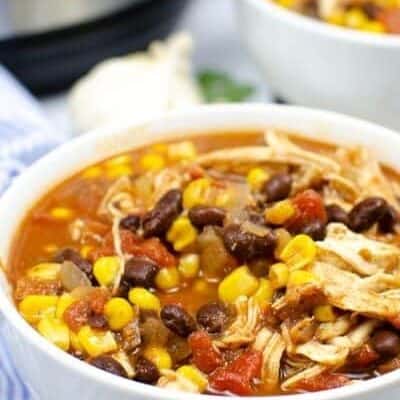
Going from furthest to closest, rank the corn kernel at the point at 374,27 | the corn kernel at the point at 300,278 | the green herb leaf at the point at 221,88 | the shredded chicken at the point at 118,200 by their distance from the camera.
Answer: the green herb leaf at the point at 221,88
the corn kernel at the point at 374,27
the shredded chicken at the point at 118,200
the corn kernel at the point at 300,278

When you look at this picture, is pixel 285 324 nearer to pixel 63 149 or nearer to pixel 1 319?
pixel 1 319

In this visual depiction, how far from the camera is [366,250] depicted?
2291 millimetres

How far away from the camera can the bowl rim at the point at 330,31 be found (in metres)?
3.29

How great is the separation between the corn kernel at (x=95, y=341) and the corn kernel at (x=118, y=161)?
30.3 inches

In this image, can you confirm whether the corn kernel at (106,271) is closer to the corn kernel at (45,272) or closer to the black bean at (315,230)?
the corn kernel at (45,272)

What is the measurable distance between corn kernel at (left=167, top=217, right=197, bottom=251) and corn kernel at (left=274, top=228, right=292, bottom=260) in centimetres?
21

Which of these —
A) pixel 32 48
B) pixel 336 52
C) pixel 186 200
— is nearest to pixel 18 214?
pixel 186 200

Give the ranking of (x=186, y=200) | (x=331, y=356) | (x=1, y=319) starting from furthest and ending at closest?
(x=186, y=200)
(x=1, y=319)
(x=331, y=356)

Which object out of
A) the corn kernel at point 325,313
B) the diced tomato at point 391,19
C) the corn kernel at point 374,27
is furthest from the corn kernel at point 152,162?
the diced tomato at point 391,19

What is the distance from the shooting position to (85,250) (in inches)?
97.9

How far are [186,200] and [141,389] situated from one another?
71 cm

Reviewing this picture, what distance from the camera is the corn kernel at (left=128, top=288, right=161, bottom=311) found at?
2250 mm

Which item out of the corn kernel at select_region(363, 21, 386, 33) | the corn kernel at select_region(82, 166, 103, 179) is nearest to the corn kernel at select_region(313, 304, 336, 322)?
the corn kernel at select_region(82, 166, 103, 179)

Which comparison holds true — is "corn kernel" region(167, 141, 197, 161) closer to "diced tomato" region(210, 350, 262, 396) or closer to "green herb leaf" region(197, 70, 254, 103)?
"diced tomato" region(210, 350, 262, 396)
